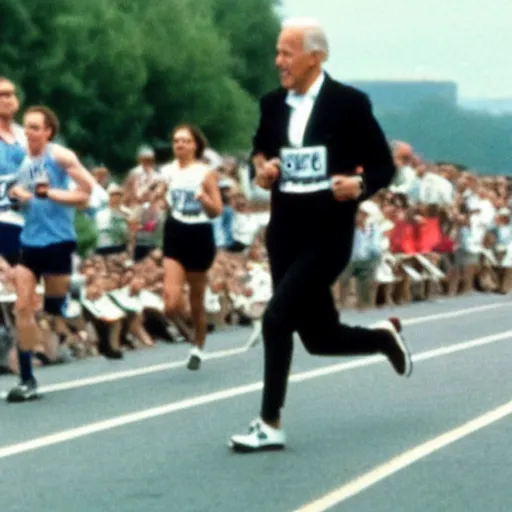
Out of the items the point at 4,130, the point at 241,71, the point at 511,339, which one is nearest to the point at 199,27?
the point at 241,71

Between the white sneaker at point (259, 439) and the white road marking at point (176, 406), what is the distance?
3.31 feet

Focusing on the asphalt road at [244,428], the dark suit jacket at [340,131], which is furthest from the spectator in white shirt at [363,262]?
the dark suit jacket at [340,131]

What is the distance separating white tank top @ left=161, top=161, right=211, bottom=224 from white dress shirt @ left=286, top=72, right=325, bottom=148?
6108 millimetres

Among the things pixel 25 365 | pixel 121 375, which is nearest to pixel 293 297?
pixel 25 365

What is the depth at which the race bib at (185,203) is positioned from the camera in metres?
18.3

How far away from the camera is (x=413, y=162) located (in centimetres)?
3538

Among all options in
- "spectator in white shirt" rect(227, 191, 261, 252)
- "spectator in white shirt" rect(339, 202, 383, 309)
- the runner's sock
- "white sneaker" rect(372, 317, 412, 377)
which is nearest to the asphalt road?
the runner's sock

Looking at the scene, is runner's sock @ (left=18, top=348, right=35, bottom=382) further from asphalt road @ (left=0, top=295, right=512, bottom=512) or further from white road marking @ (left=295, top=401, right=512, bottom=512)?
white road marking @ (left=295, top=401, right=512, bottom=512)

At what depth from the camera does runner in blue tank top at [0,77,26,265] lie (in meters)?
16.2

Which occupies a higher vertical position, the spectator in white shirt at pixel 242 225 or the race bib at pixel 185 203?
the race bib at pixel 185 203

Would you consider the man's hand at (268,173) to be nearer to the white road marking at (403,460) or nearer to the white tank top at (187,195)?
the white road marking at (403,460)

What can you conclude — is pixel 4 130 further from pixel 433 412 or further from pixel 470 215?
pixel 470 215

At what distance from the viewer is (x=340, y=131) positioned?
1216 centimetres

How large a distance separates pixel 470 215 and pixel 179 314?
15.5 metres
